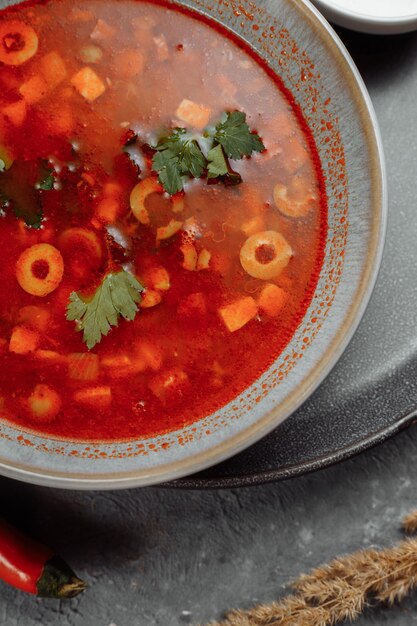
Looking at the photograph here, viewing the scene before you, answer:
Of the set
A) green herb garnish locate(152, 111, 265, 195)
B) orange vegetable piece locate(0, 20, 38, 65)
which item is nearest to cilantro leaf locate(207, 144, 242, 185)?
green herb garnish locate(152, 111, 265, 195)

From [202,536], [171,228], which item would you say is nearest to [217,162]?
[171,228]

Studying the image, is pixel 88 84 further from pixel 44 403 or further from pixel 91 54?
pixel 44 403

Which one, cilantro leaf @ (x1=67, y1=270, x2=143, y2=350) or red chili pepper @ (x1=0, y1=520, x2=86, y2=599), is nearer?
cilantro leaf @ (x1=67, y1=270, x2=143, y2=350)

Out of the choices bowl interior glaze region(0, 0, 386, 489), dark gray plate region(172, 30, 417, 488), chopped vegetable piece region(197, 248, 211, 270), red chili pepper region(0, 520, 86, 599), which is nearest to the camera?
bowl interior glaze region(0, 0, 386, 489)

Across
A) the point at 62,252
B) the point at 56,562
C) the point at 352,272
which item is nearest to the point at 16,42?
the point at 62,252

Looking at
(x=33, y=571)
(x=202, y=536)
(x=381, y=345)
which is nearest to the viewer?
(x=381, y=345)

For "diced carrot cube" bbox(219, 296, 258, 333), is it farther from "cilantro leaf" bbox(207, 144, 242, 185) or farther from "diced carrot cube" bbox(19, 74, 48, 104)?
"diced carrot cube" bbox(19, 74, 48, 104)

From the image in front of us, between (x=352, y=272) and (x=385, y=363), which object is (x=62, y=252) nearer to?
(x=352, y=272)

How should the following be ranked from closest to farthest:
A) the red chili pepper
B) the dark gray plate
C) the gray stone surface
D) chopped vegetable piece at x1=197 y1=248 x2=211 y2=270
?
chopped vegetable piece at x1=197 y1=248 x2=211 y2=270, the dark gray plate, the red chili pepper, the gray stone surface

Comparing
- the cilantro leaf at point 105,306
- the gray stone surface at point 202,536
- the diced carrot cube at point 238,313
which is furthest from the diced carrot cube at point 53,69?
the gray stone surface at point 202,536
